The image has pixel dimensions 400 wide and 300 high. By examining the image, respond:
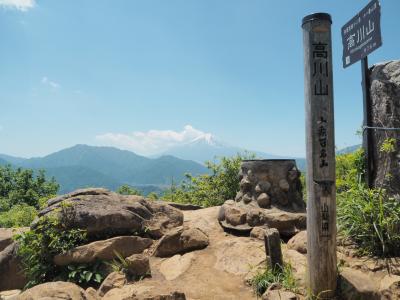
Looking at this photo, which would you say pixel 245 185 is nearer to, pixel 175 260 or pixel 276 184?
pixel 276 184

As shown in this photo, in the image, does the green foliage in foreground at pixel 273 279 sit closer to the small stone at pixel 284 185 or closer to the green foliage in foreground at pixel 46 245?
the small stone at pixel 284 185

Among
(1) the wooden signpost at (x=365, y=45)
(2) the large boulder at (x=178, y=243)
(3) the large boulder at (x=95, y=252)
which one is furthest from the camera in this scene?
(2) the large boulder at (x=178, y=243)

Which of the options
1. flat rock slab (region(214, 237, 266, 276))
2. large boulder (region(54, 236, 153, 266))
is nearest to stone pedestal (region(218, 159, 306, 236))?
flat rock slab (region(214, 237, 266, 276))

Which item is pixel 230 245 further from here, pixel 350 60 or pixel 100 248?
pixel 350 60

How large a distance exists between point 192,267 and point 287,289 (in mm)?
2041

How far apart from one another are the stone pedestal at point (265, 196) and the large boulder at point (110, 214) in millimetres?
1429

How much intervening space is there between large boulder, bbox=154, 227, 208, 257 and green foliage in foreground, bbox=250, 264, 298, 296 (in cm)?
188

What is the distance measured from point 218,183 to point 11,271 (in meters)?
7.99

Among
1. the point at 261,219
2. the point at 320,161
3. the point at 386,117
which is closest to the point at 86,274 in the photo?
the point at 261,219

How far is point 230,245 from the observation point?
6.76 meters

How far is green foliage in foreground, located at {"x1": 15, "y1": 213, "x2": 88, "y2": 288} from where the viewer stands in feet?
21.8

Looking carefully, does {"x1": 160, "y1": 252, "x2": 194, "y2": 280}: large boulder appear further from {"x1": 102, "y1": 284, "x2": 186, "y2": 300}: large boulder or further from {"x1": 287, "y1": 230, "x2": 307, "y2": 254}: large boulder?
{"x1": 287, "y1": 230, "x2": 307, "y2": 254}: large boulder

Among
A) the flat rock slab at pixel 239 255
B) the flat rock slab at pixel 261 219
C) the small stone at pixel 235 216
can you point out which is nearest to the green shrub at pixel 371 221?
the flat rock slab at pixel 261 219

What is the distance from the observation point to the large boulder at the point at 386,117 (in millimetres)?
5684
